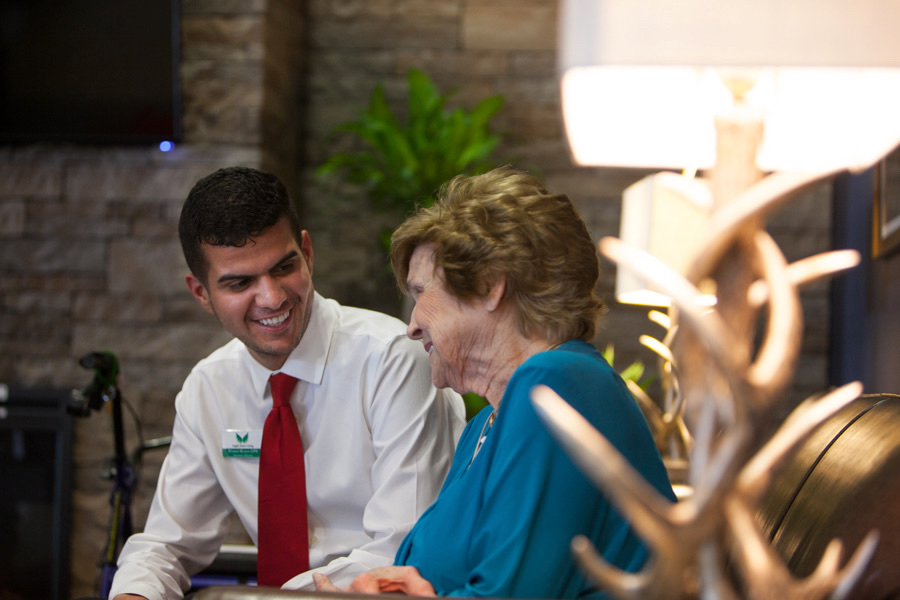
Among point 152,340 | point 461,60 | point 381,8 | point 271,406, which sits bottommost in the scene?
point 152,340

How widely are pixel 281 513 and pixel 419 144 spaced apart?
2.05 m

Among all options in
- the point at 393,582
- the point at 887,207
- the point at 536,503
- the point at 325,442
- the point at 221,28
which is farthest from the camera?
the point at 221,28

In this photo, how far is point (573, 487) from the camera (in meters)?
0.93

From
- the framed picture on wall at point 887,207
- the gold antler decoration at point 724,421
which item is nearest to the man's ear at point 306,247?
the gold antler decoration at point 724,421

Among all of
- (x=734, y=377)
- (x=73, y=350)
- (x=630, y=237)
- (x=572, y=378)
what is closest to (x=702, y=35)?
(x=734, y=377)

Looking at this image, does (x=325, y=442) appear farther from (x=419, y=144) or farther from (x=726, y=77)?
(x=419, y=144)

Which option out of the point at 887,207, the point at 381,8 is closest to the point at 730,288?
the point at 887,207

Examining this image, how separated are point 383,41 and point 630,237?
1887mm

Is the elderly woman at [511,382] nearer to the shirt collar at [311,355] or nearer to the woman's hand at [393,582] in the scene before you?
the woman's hand at [393,582]

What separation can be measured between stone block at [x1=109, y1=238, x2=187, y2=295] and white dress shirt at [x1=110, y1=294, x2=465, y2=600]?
1.58m

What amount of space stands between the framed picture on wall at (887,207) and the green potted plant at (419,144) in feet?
4.50

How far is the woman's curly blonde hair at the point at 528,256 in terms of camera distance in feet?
3.68

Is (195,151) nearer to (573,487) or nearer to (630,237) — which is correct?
(630,237)

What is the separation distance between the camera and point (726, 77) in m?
0.66
